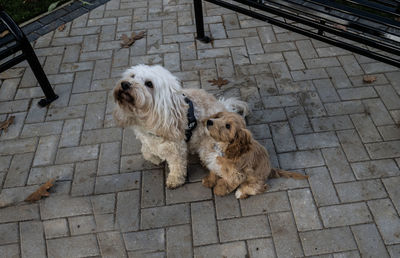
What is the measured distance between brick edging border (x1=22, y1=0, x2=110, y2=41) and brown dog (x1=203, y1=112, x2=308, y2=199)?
4.31 m

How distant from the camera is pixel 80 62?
4.92 metres

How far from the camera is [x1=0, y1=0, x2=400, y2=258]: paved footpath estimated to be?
9.96 feet

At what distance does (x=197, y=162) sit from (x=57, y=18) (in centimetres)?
422

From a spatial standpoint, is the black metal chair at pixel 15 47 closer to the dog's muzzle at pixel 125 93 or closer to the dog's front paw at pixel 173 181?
the dog's muzzle at pixel 125 93

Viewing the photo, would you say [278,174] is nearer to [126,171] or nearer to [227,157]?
[227,157]

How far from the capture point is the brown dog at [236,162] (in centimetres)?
269

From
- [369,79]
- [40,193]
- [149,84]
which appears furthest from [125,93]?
[369,79]

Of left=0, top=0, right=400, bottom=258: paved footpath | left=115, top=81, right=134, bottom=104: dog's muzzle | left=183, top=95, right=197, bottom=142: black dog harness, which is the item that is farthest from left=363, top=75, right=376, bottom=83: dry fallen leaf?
left=115, top=81, right=134, bottom=104: dog's muzzle

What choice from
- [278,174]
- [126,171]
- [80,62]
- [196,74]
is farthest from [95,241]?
[80,62]

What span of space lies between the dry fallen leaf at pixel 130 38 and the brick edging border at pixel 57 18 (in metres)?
1.30

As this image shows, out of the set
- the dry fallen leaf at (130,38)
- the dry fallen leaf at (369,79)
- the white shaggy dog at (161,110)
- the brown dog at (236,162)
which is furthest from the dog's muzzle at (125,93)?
the dry fallen leaf at (369,79)

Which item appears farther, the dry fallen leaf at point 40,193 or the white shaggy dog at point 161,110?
the dry fallen leaf at point 40,193

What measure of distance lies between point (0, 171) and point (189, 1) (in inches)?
173

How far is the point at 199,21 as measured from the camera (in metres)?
4.86
